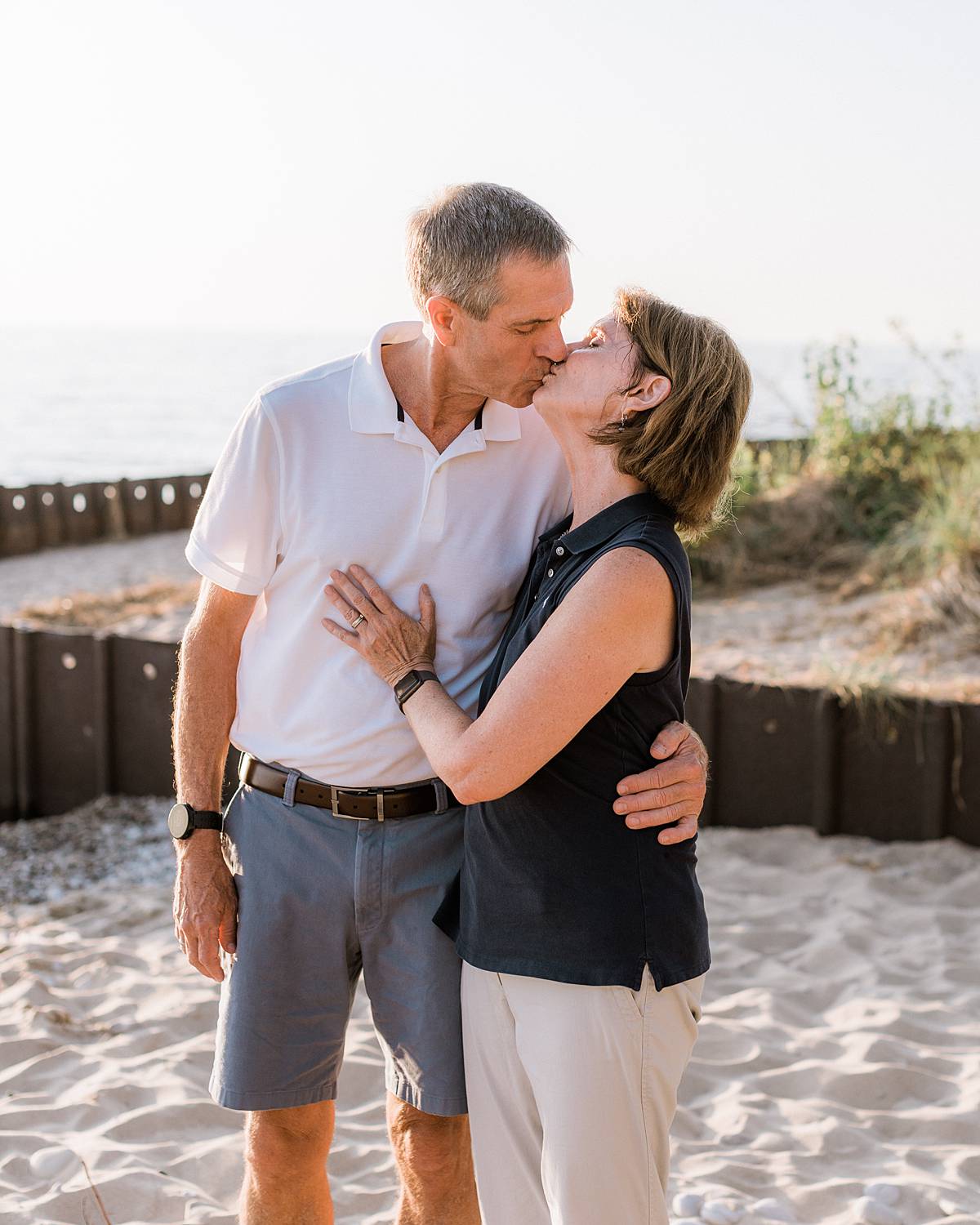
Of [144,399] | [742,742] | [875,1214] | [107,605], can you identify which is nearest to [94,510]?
[107,605]

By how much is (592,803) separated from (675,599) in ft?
1.23

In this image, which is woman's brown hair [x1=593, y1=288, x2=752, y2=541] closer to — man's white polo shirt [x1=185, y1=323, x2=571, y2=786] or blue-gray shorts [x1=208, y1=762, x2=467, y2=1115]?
man's white polo shirt [x1=185, y1=323, x2=571, y2=786]

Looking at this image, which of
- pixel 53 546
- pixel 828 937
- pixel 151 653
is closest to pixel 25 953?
pixel 151 653

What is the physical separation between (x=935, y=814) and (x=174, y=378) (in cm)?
5215

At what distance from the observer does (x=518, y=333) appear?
238cm

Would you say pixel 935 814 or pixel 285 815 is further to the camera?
pixel 935 814

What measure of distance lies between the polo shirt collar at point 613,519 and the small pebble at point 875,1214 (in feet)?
5.94

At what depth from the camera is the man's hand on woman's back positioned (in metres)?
2.11

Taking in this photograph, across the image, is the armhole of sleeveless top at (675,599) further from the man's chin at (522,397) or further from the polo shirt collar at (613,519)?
the man's chin at (522,397)

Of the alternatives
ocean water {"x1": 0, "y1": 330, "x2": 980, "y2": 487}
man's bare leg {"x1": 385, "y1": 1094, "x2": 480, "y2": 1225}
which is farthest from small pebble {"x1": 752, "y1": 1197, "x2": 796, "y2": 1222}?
ocean water {"x1": 0, "y1": 330, "x2": 980, "y2": 487}

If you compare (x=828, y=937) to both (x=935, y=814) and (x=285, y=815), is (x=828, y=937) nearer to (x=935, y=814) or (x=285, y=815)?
(x=935, y=814)

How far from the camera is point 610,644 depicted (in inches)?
79.4

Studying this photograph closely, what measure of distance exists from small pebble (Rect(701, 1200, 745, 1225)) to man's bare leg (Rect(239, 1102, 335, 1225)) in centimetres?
96

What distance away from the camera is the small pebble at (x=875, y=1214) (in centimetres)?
292
